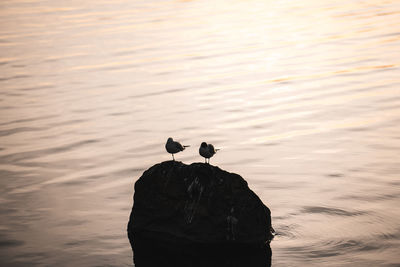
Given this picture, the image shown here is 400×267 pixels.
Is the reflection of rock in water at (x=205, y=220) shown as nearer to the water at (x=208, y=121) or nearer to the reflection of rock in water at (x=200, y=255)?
the reflection of rock in water at (x=200, y=255)

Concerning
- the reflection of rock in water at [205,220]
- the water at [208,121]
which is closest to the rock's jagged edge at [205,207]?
the reflection of rock in water at [205,220]

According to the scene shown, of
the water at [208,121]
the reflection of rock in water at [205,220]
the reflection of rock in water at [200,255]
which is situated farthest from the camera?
the water at [208,121]

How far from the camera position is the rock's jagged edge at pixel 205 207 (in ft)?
48.0

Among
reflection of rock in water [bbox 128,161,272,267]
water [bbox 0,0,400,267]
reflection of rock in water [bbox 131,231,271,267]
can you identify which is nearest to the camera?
reflection of rock in water [bbox 131,231,271,267]

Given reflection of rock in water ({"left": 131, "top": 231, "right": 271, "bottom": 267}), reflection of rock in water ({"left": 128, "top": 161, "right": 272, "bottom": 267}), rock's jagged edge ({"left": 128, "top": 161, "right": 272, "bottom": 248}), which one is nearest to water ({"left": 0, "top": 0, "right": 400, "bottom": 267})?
reflection of rock in water ({"left": 131, "top": 231, "right": 271, "bottom": 267})

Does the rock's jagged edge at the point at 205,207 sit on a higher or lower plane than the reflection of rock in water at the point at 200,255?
higher

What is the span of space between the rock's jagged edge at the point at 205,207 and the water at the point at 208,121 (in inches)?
34.3

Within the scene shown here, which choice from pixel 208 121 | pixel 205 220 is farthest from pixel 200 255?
pixel 208 121

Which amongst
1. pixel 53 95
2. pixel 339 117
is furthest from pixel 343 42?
pixel 53 95

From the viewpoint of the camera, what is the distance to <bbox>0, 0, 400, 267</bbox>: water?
15.9 metres

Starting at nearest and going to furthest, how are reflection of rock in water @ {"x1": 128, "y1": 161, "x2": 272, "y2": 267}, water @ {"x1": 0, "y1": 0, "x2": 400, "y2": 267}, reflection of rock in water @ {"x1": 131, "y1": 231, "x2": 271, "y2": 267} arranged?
1. reflection of rock in water @ {"x1": 131, "y1": 231, "x2": 271, "y2": 267}
2. reflection of rock in water @ {"x1": 128, "y1": 161, "x2": 272, "y2": 267}
3. water @ {"x1": 0, "y1": 0, "x2": 400, "y2": 267}

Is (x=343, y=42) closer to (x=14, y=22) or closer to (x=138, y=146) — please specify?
(x=138, y=146)

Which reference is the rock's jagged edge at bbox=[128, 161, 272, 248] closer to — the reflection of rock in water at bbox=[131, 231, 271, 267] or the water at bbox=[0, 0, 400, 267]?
the reflection of rock in water at bbox=[131, 231, 271, 267]

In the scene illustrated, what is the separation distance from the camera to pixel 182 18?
42312 millimetres
